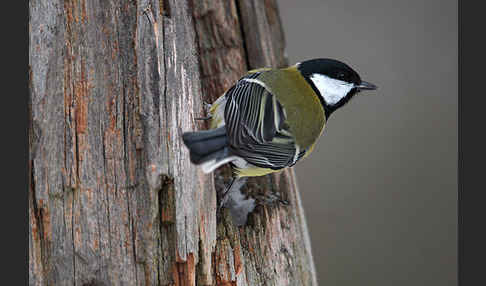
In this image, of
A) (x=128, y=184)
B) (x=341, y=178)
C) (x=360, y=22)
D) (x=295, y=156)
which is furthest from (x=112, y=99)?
(x=360, y=22)

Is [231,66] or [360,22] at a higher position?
[360,22]

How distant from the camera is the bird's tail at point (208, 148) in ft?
4.41

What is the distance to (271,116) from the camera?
1.67 meters

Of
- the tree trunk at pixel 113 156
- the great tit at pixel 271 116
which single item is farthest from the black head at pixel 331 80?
the tree trunk at pixel 113 156

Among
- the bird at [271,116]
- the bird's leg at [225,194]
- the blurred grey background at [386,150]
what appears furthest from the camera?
the blurred grey background at [386,150]

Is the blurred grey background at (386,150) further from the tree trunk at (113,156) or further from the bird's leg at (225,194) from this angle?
the tree trunk at (113,156)

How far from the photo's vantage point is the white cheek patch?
1882 mm

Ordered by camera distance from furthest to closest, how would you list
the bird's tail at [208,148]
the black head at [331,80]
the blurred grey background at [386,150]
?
1. the blurred grey background at [386,150]
2. the black head at [331,80]
3. the bird's tail at [208,148]

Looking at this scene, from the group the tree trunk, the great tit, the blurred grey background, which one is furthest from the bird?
the blurred grey background

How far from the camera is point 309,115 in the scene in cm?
182

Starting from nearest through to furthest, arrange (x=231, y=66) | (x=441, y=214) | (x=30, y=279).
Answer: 1. (x=30, y=279)
2. (x=231, y=66)
3. (x=441, y=214)

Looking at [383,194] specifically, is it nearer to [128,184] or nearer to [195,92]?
[195,92]

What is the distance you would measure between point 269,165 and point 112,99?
60 cm

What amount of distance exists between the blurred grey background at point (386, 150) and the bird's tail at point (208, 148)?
1.65 meters
